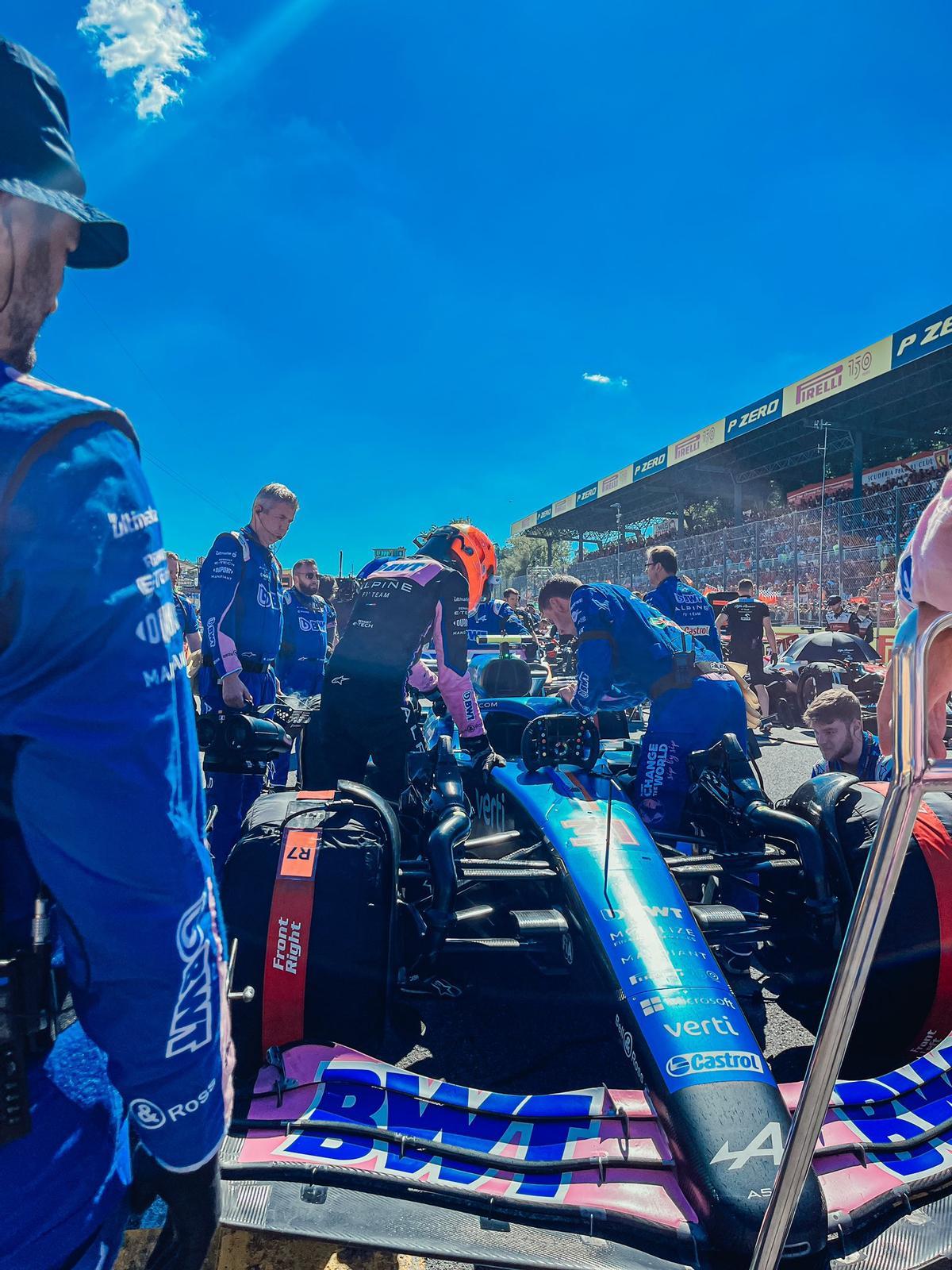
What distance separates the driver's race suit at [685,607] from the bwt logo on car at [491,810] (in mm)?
2682

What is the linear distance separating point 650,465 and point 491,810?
3021 cm

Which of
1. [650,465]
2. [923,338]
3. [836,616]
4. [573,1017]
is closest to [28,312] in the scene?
[573,1017]

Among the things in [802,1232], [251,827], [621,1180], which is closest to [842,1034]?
[802,1232]

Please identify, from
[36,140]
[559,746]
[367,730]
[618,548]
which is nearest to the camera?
[36,140]

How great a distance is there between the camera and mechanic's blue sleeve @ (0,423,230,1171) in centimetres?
69

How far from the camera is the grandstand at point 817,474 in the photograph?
689 inches

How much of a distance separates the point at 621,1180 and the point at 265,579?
11.2ft

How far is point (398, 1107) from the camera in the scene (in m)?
1.75

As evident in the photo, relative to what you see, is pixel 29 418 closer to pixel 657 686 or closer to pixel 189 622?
pixel 657 686

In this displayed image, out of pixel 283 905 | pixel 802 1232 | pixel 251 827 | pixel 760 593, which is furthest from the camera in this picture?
pixel 760 593

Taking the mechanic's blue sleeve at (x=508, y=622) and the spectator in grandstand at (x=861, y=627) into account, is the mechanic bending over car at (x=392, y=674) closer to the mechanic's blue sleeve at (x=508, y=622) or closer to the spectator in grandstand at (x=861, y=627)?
the mechanic's blue sleeve at (x=508, y=622)

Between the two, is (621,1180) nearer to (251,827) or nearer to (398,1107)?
(398,1107)

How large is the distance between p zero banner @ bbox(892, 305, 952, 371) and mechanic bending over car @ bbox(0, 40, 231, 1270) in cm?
1968

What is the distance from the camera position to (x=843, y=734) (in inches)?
148
